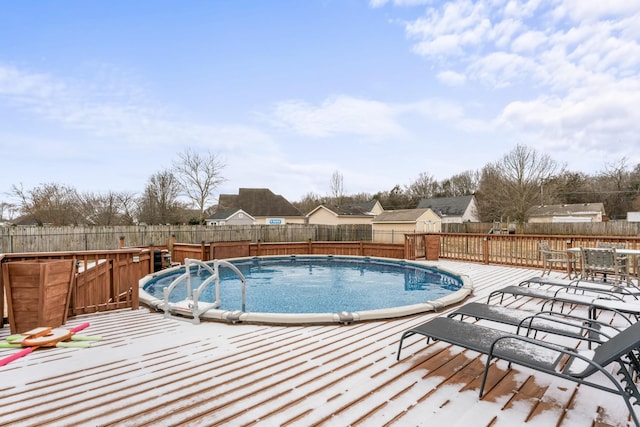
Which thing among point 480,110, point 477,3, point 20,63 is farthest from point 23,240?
point 480,110

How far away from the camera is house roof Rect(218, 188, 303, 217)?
30.5 meters

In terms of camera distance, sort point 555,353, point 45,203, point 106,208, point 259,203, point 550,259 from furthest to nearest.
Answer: point 259,203 → point 106,208 → point 45,203 → point 550,259 → point 555,353

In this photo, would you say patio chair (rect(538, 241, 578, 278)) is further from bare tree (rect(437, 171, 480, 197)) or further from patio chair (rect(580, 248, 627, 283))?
bare tree (rect(437, 171, 480, 197))

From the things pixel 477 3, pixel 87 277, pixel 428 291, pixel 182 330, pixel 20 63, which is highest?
pixel 477 3

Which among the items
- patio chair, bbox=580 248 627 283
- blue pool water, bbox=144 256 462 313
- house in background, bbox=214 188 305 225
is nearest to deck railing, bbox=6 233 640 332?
blue pool water, bbox=144 256 462 313

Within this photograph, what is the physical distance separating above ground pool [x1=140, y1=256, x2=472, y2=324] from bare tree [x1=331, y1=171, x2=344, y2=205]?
3079 cm

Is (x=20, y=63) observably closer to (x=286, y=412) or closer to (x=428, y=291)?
(x=286, y=412)

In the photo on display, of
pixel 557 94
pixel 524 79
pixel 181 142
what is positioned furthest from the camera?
pixel 181 142

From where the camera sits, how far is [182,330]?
12.7ft

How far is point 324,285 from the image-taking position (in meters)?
9.00

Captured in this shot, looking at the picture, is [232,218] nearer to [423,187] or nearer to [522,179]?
[522,179]

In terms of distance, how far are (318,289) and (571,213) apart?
31056 mm

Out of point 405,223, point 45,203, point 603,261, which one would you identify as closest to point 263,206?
point 405,223

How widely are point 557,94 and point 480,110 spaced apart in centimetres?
287
